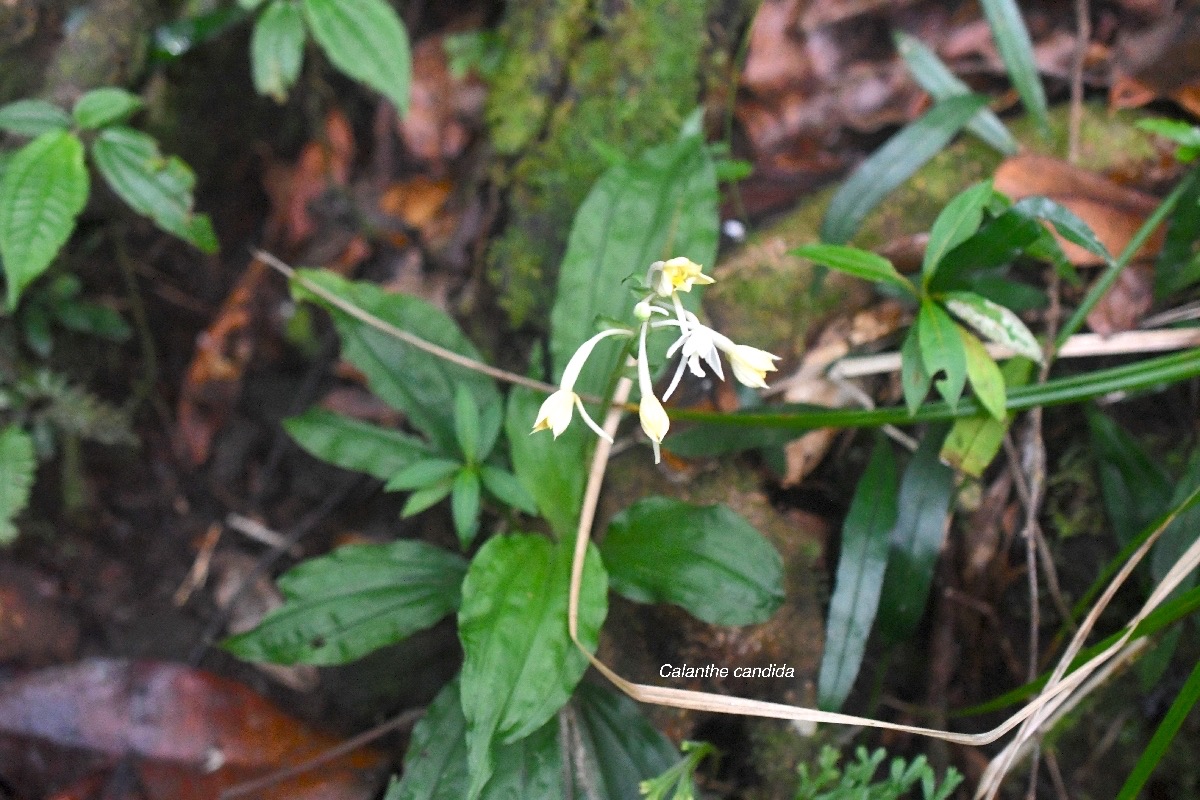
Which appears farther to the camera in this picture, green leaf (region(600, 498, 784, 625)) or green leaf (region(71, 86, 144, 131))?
green leaf (region(71, 86, 144, 131))

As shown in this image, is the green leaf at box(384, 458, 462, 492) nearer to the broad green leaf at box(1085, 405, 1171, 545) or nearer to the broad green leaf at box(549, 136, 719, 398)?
the broad green leaf at box(549, 136, 719, 398)

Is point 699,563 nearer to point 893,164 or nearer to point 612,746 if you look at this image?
point 612,746

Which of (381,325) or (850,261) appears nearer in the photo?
(850,261)

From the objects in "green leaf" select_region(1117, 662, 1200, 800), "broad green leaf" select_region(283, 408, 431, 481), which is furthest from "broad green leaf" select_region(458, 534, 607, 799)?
"green leaf" select_region(1117, 662, 1200, 800)

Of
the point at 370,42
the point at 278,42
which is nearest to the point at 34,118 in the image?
the point at 278,42

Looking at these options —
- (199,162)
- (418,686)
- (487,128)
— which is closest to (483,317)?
(487,128)

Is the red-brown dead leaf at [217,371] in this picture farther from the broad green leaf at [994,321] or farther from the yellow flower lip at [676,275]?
the broad green leaf at [994,321]
